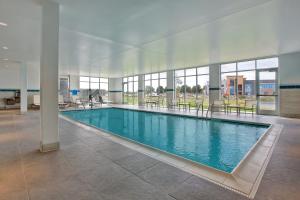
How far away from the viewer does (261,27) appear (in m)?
4.10

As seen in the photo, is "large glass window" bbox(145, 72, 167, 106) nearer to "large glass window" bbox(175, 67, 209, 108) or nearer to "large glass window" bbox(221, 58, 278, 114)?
"large glass window" bbox(175, 67, 209, 108)

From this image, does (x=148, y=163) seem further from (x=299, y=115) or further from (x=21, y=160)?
(x=299, y=115)

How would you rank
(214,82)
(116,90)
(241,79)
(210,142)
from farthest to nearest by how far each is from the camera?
(116,90) → (214,82) → (241,79) → (210,142)

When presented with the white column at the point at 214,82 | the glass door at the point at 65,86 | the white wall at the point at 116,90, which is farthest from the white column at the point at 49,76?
the white wall at the point at 116,90

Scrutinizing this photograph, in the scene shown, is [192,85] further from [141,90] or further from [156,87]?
[141,90]

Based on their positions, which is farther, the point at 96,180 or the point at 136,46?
the point at 136,46

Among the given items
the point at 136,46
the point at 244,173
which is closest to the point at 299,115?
the point at 244,173

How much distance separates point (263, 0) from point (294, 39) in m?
3.24

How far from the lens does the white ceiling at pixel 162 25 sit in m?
3.12

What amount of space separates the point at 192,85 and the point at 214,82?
1.69 meters

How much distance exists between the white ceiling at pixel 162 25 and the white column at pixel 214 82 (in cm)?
276

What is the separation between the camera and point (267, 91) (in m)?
7.64

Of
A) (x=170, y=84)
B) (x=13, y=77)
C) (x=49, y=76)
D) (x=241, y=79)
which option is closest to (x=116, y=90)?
(x=170, y=84)

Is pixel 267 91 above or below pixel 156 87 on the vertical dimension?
below
